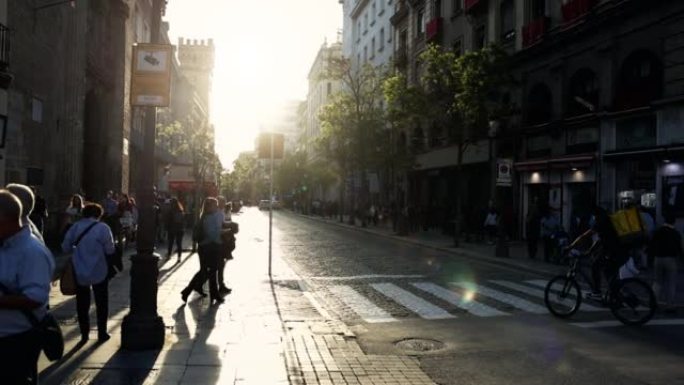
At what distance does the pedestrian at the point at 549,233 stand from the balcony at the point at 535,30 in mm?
9632

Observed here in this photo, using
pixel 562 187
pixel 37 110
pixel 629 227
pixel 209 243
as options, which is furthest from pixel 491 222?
pixel 37 110

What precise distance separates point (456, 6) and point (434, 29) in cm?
219

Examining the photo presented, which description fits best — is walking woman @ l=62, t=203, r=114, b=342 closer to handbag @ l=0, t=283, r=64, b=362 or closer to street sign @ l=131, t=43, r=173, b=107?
street sign @ l=131, t=43, r=173, b=107

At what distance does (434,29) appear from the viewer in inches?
1399

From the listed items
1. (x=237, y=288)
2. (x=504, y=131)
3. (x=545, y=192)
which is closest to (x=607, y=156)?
(x=545, y=192)

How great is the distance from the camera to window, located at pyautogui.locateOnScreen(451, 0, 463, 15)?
33.1 metres


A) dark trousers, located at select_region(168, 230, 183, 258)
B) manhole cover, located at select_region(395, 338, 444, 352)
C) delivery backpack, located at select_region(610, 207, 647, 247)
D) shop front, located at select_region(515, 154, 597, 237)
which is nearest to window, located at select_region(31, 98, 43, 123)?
dark trousers, located at select_region(168, 230, 183, 258)

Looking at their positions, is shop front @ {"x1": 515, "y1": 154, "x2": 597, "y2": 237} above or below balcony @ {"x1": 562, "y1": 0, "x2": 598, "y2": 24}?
below

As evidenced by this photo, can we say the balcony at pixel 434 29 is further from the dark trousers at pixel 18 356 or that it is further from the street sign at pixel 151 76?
the dark trousers at pixel 18 356

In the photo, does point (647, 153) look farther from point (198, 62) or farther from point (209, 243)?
point (198, 62)

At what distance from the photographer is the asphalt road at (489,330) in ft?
20.0

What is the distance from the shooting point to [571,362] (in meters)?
6.43

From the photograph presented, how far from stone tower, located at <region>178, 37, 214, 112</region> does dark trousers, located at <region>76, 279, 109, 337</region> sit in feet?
367

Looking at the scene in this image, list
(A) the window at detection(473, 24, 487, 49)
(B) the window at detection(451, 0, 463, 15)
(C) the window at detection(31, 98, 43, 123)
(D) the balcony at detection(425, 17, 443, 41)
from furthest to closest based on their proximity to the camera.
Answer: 1. (D) the balcony at detection(425, 17, 443, 41)
2. (B) the window at detection(451, 0, 463, 15)
3. (A) the window at detection(473, 24, 487, 49)
4. (C) the window at detection(31, 98, 43, 123)
